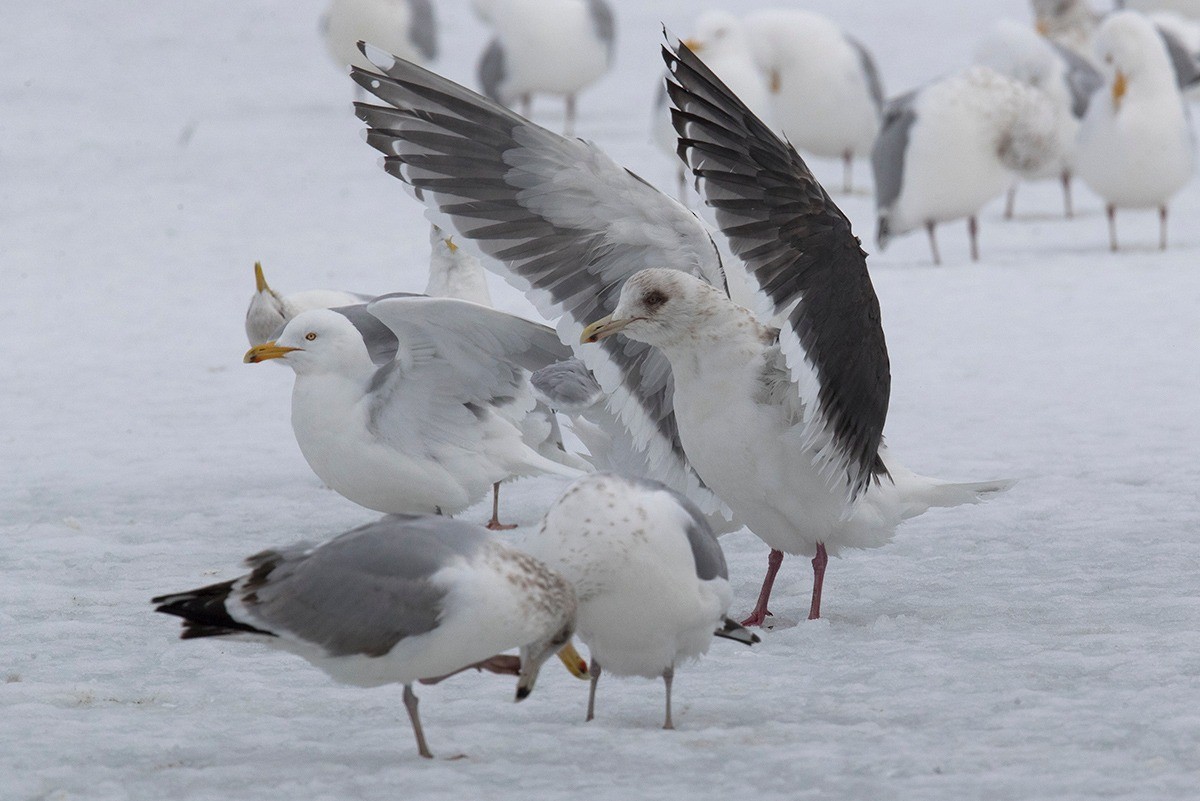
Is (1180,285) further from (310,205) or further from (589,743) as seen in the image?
(589,743)

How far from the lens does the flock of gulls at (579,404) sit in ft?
10.1

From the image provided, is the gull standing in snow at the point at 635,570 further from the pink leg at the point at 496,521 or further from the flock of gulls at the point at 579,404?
the pink leg at the point at 496,521

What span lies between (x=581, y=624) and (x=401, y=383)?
1.71 meters

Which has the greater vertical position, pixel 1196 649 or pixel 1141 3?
pixel 1141 3

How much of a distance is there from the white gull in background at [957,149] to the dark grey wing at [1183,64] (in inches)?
173

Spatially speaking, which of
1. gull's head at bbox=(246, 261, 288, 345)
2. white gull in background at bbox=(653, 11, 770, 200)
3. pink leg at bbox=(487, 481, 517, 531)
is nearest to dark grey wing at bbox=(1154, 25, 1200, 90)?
white gull in background at bbox=(653, 11, 770, 200)

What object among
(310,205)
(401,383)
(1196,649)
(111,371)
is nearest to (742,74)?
(310,205)

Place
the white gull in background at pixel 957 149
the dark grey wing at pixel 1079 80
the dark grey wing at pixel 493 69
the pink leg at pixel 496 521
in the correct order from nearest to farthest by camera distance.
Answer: the pink leg at pixel 496 521, the white gull in background at pixel 957 149, the dark grey wing at pixel 1079 80, the dark grey wing at pixel 493 69

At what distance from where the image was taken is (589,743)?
129 inches

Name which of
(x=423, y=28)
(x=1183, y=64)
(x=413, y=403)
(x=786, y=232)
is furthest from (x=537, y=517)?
(x=1183, y=64)

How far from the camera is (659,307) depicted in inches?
153

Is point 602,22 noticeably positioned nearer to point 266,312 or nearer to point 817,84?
point 817,84

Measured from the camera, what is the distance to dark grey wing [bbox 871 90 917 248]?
391 inches

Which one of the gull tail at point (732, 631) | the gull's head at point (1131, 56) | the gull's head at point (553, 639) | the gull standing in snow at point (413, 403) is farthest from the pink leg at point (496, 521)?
the gull's head at point (1131, 56)
